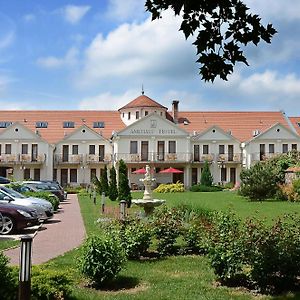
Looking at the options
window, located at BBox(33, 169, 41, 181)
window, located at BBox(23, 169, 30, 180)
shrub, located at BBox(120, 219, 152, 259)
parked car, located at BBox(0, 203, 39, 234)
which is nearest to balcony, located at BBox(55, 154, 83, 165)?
window, located at BBox(33, 169, 41, 181)

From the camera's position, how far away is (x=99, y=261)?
8.50 metres

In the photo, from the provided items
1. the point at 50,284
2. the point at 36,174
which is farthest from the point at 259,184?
the point at 36,174

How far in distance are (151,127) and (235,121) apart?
42.4 ft

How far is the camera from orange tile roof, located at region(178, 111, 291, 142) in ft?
205

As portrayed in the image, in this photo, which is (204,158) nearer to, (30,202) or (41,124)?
(41,124)

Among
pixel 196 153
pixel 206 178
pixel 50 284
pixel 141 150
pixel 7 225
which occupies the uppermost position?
pixel 141 150

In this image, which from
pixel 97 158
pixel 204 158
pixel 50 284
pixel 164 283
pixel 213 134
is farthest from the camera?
pixel 213 134

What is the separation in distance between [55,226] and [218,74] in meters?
12.4

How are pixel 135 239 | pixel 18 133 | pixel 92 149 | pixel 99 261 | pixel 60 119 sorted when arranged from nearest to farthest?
pixel 99 261, pixel 135 239, pixel 18 133, pixel 92 149, pixel 60 119

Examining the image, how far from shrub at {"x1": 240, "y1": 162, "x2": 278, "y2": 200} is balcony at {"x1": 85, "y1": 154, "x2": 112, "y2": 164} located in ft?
87.6

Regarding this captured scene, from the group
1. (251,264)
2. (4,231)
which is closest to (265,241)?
(251,264)

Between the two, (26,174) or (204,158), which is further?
(204,158)

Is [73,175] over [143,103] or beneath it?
beneath

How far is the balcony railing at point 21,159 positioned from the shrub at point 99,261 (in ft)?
162
